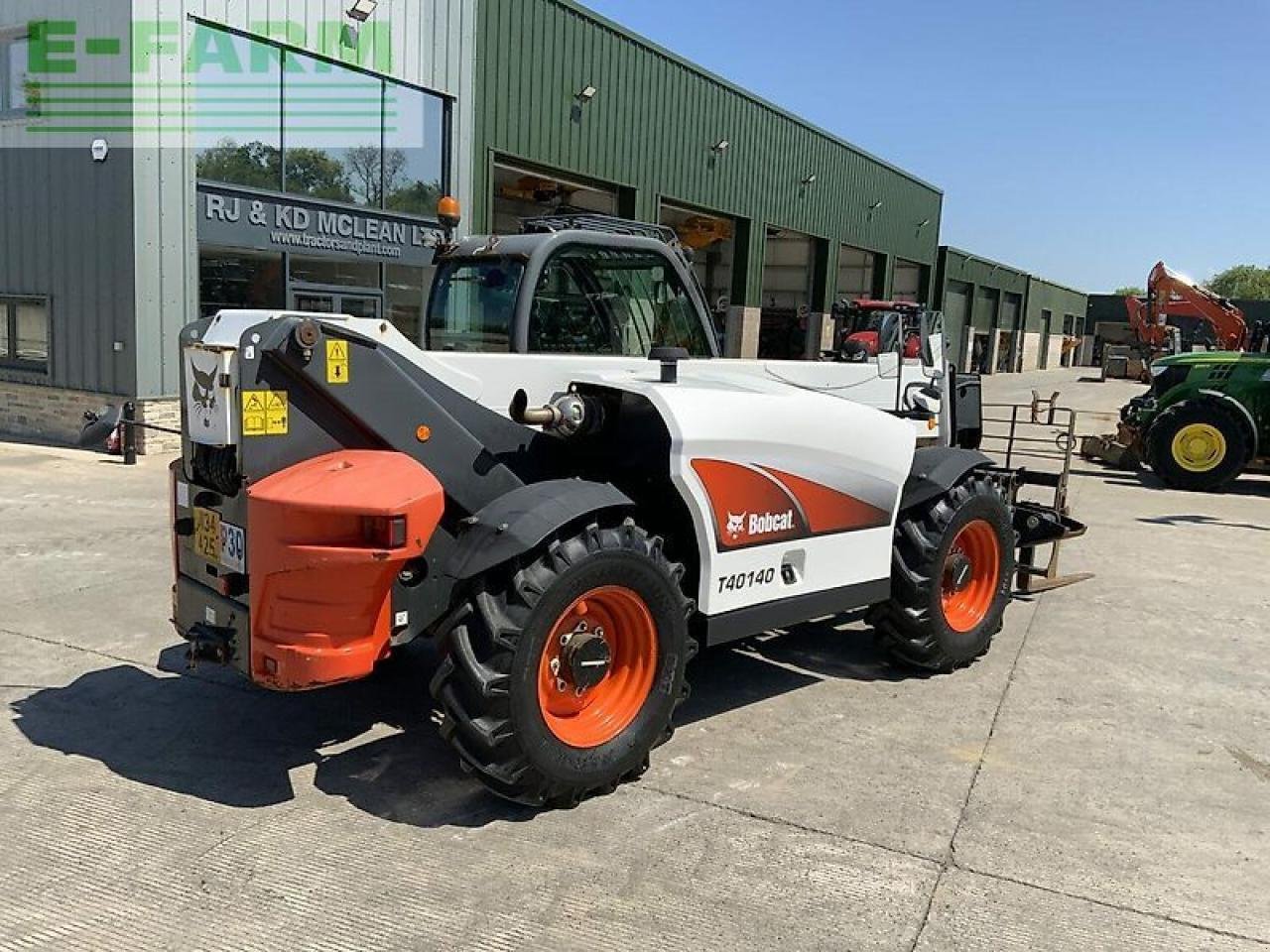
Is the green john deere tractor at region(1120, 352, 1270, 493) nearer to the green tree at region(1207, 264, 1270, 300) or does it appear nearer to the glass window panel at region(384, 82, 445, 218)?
the glass window panel at region(384, 82, 445, 218)

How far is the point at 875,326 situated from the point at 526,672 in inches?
717

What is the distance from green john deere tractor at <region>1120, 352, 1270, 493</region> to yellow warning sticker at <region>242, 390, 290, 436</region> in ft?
43.7

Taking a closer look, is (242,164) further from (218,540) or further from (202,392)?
(218,540)

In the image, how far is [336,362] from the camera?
371cm

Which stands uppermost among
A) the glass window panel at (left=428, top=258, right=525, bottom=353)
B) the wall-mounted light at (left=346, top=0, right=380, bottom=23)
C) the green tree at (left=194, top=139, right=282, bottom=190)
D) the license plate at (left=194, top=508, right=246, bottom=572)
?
the wall-mounted light at (left=346, top=0, right=380, bottom=23)

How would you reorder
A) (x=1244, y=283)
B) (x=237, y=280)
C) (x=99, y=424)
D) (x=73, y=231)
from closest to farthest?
(x=99, y=424) → (x=73, y=231) → (x=237, y=280) → (x=1244, y=283)

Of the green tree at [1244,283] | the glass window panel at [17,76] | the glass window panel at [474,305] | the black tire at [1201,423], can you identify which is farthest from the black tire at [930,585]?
the green tree at [1244,283]

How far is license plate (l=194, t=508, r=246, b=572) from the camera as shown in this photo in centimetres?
372

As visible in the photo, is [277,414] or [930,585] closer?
[277,414]

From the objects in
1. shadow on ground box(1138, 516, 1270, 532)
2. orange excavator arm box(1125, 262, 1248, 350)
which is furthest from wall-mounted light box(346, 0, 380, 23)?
orange excavator arm box(1125, 262, 1248, 350)

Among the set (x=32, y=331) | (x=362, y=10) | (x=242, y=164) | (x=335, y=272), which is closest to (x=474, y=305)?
(x=242, y=164)

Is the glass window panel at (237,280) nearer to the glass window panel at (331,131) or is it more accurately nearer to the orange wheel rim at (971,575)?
the glass window panel at (331,131)

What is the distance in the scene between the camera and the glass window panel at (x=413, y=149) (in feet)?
51.4

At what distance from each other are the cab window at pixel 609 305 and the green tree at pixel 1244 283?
12568cm
